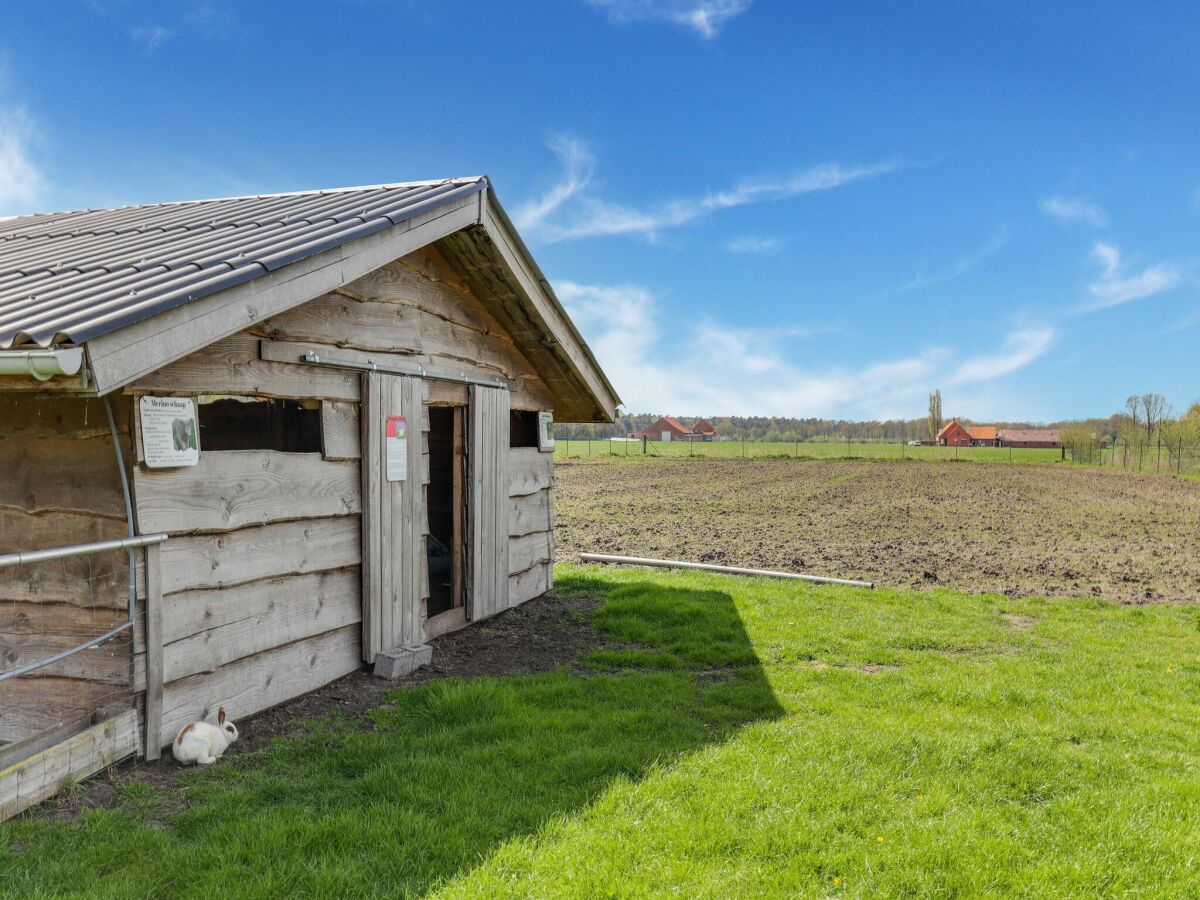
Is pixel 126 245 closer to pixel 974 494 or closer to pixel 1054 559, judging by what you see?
pixel 1054 559

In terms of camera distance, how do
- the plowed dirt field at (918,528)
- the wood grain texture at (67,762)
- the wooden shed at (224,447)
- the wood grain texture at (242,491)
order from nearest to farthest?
1. the wood grain texture at (67,762)
2. the wooden shed at (224,447)
3. the wood grain texture at (242,491)
4. the plowed dirt field at (918,528)

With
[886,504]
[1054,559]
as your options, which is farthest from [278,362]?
[886,504]

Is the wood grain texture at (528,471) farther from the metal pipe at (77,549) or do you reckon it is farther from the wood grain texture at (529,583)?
the metal pipe at (77,549)

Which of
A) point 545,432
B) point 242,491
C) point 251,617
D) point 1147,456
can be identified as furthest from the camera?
point 1147,456

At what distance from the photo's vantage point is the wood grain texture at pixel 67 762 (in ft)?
11.7

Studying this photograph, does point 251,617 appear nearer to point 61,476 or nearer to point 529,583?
point 61,476

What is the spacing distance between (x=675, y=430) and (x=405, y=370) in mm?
109914

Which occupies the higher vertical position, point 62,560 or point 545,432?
point 545,432

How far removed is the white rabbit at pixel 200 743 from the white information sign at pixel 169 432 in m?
1.54

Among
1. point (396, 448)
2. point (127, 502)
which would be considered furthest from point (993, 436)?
point (127, 502)

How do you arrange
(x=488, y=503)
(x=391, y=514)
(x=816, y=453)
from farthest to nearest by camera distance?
(x=816, y=453) → (x=488, y=503) → (x=391, y=514)

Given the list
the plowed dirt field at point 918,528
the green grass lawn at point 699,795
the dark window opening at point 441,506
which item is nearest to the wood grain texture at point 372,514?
the green grass lawn at point 699,795

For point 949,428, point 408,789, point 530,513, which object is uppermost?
point 949,428

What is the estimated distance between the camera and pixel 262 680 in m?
5.20
